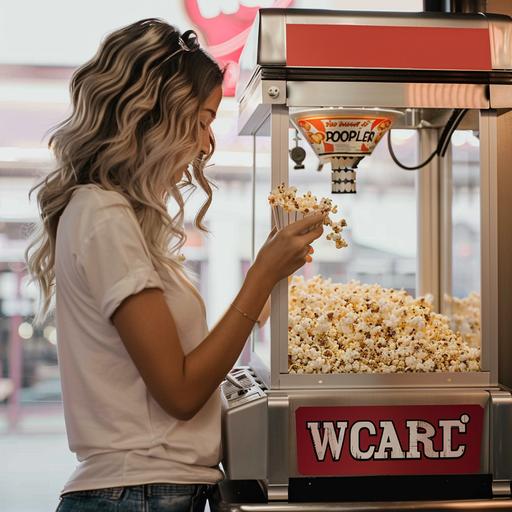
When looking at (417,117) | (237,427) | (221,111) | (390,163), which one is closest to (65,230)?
(237,427)

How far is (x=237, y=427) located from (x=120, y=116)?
24.8 inches

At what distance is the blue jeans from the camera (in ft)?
4.98

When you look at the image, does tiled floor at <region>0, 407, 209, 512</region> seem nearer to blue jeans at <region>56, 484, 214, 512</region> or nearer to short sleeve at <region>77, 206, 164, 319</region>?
blue jeans at <region>56, 484, 214, 512</region>

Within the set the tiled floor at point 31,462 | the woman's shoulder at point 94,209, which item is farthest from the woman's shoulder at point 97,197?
the tiled floor at point 31,462

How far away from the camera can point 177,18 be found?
10.0 ft

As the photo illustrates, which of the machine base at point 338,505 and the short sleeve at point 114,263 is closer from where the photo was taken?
the short sleeve at point 114,263

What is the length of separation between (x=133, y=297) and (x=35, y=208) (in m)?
1.72

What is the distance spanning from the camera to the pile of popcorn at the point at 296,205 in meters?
1.75

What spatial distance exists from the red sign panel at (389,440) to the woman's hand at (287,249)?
0.95 feet

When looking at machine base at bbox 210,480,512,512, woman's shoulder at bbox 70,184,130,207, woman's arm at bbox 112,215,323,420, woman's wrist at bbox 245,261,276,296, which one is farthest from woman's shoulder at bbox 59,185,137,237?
machine base at bbox 210,480,512,512

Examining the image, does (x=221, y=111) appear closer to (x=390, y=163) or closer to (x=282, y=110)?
(x=390, y=163)

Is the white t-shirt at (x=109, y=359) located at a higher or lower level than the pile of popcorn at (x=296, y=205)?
lower

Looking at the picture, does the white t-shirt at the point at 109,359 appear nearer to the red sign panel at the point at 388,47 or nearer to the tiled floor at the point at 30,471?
the red sign panel at the point at 388,47

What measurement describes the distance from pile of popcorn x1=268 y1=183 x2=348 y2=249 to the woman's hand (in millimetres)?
22
